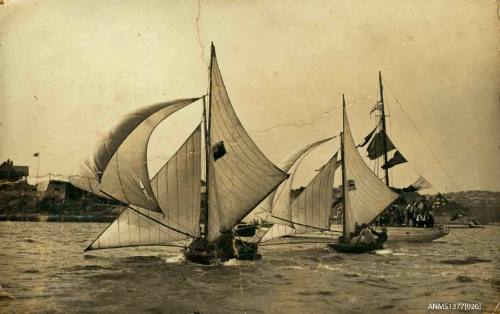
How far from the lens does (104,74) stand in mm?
5734

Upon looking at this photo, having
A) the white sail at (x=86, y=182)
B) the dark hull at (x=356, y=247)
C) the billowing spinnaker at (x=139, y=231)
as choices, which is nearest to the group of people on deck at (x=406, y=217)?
the dark hull at (x=356, y=247)

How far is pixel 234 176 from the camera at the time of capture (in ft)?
20.9

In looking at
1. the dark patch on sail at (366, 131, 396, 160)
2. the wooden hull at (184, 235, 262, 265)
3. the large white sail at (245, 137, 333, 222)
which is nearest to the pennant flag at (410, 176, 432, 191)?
the dark patch on sail at (366, 131, 396, 160)

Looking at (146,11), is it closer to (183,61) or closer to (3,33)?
(183,61)

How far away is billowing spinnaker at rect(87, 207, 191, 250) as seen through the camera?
636cm

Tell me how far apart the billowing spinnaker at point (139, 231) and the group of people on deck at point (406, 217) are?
3.97 metres

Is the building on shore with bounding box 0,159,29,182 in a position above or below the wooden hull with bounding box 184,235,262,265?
above

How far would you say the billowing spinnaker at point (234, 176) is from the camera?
6.14m

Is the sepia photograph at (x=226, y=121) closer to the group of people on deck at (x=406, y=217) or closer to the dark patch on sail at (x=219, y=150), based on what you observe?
the dark patch on sail at (x=219, y=150)

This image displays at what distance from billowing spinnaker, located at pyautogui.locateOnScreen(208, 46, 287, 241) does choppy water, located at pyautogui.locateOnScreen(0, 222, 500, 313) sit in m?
0.64

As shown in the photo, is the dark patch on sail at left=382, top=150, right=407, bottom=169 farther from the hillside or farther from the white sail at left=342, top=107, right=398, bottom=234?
the hillside

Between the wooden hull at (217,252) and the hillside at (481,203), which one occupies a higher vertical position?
the hillside at (481,203)

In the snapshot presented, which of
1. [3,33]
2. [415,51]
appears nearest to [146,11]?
[3,33]

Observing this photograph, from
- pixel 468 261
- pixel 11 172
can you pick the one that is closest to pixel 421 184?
pixel 468 261
